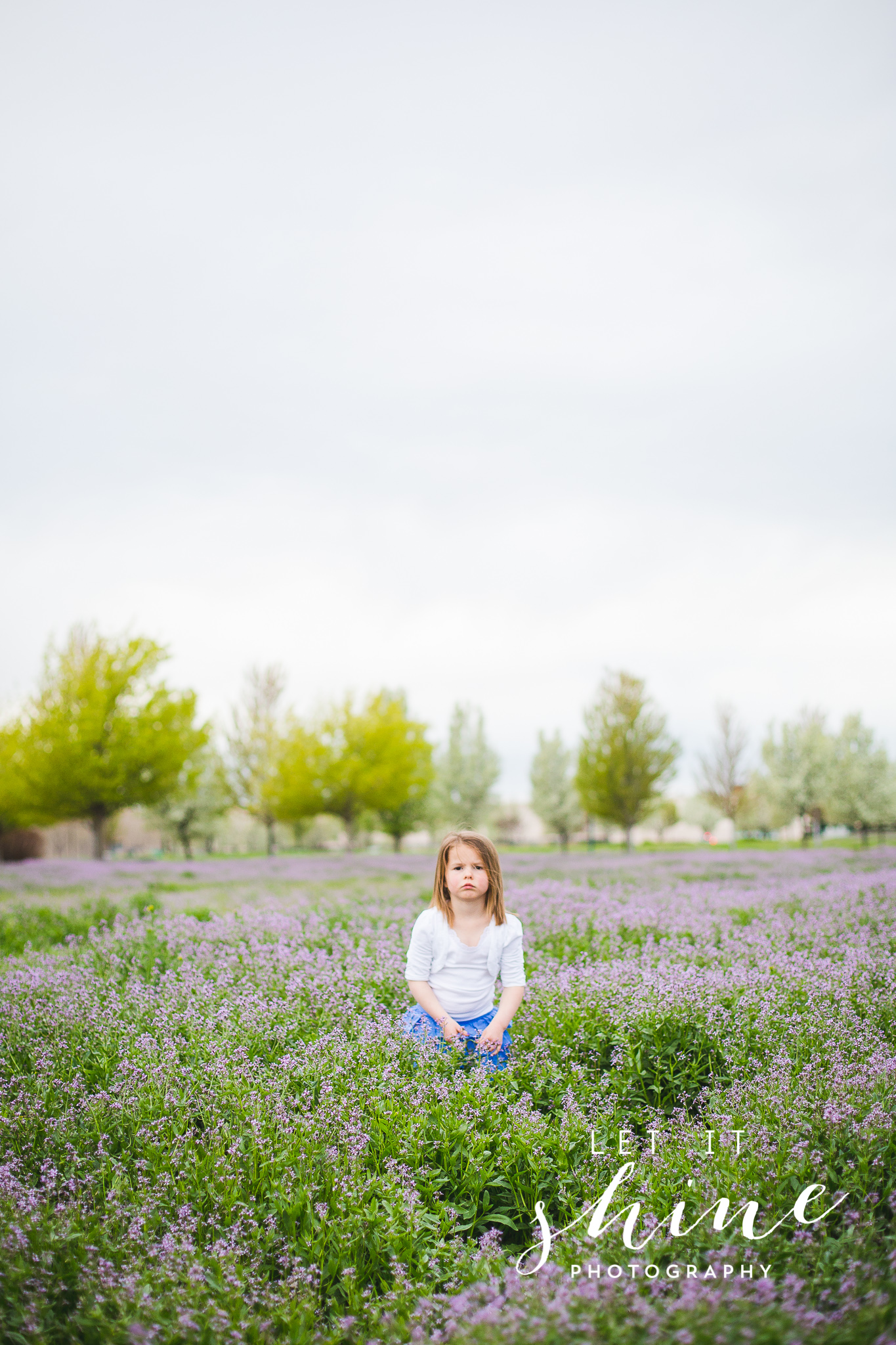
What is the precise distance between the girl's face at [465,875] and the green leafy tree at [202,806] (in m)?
30.5

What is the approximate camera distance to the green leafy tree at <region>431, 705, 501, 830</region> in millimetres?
41250

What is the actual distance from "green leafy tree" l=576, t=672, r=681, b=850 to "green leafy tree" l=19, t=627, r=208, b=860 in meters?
16.5

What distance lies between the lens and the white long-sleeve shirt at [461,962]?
4484 mm

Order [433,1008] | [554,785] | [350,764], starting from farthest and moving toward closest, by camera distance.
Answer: [554,785] → [350,764] → [433,1008]

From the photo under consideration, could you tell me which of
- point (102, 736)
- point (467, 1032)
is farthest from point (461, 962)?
point (102, 736)

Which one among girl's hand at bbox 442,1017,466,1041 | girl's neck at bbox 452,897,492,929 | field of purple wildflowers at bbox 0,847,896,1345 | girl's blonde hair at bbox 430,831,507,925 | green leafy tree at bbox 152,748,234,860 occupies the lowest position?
green leafy tree at bbox 152,748,234,860

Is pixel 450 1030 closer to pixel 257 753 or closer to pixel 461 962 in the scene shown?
pixel 461 962

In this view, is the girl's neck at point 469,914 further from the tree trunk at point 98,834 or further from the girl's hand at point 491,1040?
the tree trunk at point 98,834

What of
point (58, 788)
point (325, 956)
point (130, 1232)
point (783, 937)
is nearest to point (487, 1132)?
point (130, 1232)

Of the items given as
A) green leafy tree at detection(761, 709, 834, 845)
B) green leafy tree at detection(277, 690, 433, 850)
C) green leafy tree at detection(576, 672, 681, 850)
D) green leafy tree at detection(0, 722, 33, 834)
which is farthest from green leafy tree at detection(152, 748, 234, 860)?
green leafy tree at detection(761, 709, 834, 845)

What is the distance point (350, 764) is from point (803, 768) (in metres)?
23.9

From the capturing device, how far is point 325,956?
6.04m

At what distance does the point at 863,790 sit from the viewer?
3522 cm

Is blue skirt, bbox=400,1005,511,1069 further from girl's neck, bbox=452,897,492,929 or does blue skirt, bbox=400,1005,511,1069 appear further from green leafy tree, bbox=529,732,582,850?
green leafy tree, bbox=529,732,582,850
